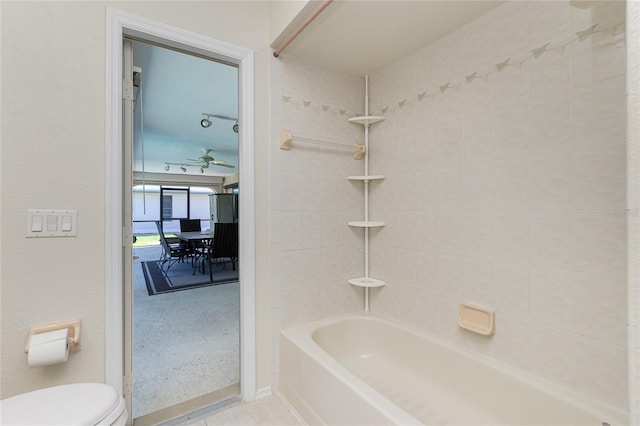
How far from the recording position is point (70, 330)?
51.0 inches

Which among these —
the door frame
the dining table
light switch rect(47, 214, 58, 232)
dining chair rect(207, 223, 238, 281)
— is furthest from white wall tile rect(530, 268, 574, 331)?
the dining table

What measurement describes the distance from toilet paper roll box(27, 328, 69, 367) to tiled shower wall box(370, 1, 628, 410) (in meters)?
1.77

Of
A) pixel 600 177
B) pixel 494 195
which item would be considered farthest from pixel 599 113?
pixel 494 195

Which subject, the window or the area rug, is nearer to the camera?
the area rug

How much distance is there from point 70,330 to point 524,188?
211cm

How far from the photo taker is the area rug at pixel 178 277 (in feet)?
14.1

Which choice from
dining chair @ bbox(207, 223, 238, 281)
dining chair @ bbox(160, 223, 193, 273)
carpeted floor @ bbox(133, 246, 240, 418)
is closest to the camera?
carpeted floor @ bbox(133, 246, 240, 418)

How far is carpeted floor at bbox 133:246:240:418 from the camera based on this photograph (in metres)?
1.90

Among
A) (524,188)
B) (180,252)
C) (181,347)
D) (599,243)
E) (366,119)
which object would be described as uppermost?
(366,119)

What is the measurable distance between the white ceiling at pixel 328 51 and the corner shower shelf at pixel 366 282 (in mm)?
1506

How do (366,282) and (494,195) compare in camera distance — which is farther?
(366,282)

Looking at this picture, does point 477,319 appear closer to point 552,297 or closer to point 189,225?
point 552,297

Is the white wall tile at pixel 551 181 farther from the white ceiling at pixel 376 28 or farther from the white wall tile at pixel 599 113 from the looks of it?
the white ceiling at pixel 376 28

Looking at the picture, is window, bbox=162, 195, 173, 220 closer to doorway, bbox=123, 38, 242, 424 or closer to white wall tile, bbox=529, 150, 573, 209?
doorway, bbox=123, 38, 242, 424
